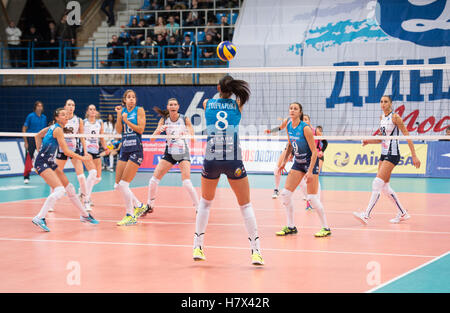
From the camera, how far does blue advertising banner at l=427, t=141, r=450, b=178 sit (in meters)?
17.2

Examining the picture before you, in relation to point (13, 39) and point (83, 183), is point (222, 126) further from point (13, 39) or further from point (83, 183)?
point (13, 39)

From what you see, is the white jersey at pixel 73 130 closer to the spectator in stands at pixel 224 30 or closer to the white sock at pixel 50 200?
the white sock at pixel 50 200

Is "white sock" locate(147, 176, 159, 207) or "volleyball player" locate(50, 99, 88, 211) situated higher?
"volleyball player" locate(50, 99, 88, 211)

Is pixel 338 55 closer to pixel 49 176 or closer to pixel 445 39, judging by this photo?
pixel 445 39

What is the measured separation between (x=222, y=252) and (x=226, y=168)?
56.5 inches

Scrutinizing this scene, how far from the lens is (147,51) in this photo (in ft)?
71.2

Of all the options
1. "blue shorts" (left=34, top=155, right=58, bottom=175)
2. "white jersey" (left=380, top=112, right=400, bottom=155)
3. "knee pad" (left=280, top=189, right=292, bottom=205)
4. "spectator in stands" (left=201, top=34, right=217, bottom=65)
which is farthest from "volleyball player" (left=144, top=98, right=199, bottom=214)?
"spectator in stands" (left=201, top=34, right=217, bottom=65)

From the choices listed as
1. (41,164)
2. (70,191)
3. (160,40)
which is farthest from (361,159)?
(41,164)

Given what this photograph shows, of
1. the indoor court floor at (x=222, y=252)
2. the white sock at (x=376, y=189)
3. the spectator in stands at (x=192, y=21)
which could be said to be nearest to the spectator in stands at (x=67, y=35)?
the spectator in stands at (x=192, y=21)

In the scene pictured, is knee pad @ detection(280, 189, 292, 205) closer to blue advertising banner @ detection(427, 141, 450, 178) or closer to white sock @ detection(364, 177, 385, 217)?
white sock @ detection(364, 177, 385, 217)

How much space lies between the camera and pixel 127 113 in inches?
336

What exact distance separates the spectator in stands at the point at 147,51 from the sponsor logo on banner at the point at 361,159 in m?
8.11

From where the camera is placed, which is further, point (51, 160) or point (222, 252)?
point (51, 160)

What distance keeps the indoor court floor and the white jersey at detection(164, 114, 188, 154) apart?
46.9 inches
